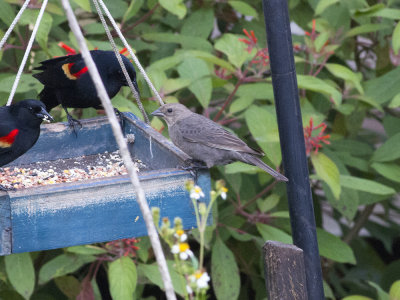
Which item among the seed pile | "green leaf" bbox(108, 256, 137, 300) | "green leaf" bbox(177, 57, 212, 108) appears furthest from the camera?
"green leaf" bbox(177, 57, 212, 108)

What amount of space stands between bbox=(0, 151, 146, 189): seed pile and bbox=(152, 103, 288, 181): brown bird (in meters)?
0.21

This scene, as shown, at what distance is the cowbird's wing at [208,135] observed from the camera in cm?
278

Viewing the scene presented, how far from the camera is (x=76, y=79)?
3.16m

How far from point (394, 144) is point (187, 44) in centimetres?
123

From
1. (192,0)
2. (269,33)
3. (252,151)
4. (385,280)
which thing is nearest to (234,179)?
(252,151)

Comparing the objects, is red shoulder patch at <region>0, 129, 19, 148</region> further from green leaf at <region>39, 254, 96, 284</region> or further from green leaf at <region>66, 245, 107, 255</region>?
green leaf at <region>39, 254, 96, 284</region>

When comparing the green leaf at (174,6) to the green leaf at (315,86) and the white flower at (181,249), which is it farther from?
the white flower at (181,249)

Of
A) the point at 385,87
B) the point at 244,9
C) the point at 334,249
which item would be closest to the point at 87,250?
the point at 334,249

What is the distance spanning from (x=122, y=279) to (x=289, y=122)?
1219mm

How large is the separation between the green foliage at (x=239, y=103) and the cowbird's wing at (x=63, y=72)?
→ 0.30 ft

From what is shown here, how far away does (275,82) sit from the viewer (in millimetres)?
2164

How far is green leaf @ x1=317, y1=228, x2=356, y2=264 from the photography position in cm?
354

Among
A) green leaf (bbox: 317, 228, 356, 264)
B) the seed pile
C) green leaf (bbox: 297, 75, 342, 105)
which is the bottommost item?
green leaf (bbox: 317, 228, 356, 264)

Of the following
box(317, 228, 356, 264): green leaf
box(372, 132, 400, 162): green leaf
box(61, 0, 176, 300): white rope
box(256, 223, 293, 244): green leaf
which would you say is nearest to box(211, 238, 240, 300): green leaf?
box(256, 223, 293, 244): green leaf
